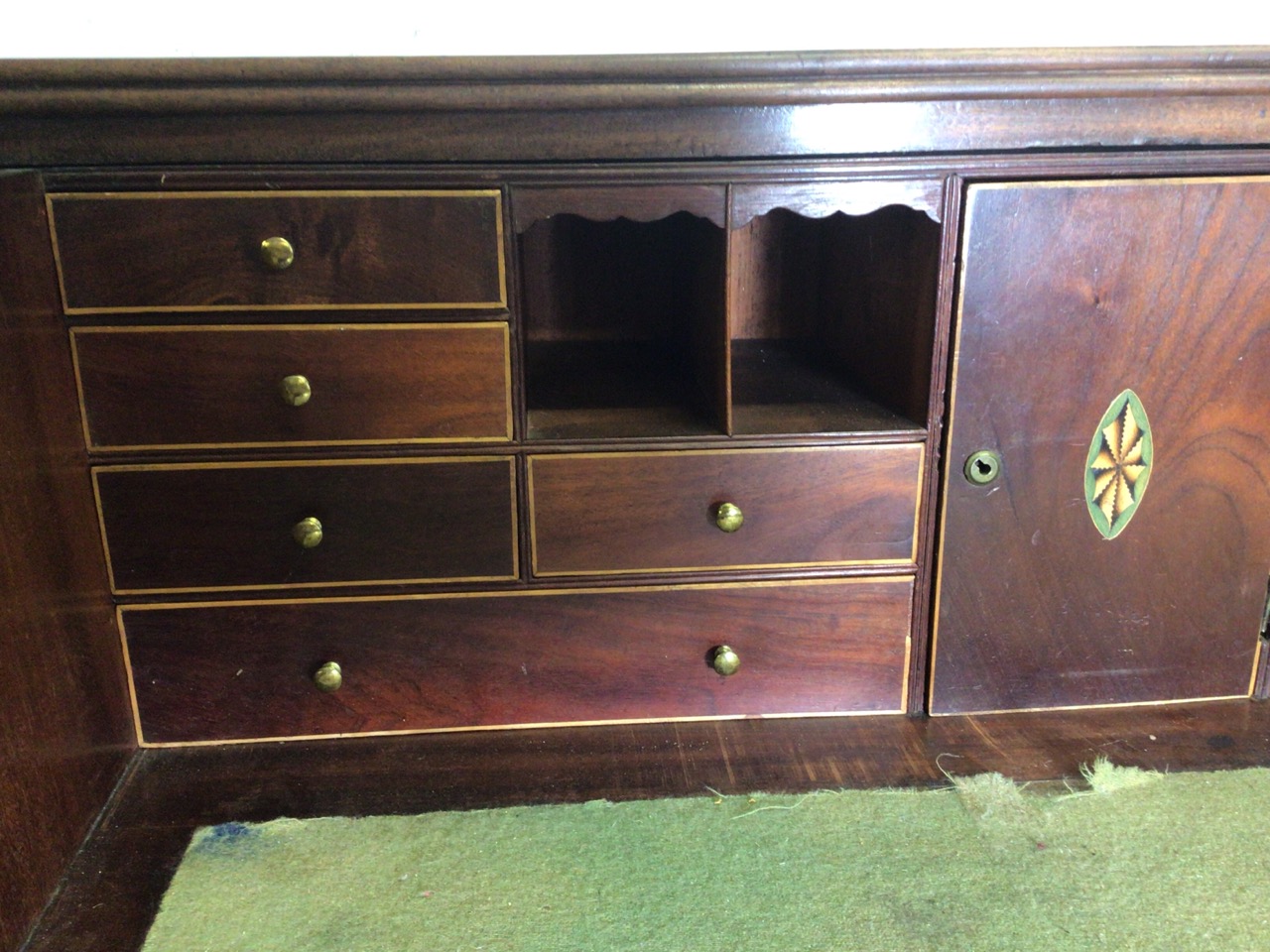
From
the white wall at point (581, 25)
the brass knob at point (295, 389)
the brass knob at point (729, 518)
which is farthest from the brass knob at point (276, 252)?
the brass knob at point (729, 518)

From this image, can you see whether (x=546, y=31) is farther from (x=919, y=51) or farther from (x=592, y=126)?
(x=919, y=51)

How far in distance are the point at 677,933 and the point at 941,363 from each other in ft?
2.43

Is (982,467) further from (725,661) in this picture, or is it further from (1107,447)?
(725,661)

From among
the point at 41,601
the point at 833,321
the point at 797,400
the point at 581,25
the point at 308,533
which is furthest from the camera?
the point at 833,321

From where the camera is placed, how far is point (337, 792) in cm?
116

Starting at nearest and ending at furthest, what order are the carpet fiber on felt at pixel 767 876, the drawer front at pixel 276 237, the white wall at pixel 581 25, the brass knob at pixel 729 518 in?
the carpet fiber on felt at pixel 767 876 → the drawer front at pixel 276 237 → the brass knob at pixel 729 518 → the white wall at pixel 581 25

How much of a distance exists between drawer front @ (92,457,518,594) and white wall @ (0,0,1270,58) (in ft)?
2.25

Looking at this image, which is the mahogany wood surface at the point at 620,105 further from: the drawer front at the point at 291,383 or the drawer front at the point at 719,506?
the drawer front at the point at 719,506

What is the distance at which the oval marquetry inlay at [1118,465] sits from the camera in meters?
1.20

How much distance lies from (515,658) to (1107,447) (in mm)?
834

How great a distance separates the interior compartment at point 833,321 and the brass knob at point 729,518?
0.10m

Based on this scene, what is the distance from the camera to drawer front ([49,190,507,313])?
3.49ft

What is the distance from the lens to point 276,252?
3.51ft

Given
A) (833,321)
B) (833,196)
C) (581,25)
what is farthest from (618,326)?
(833,196)
